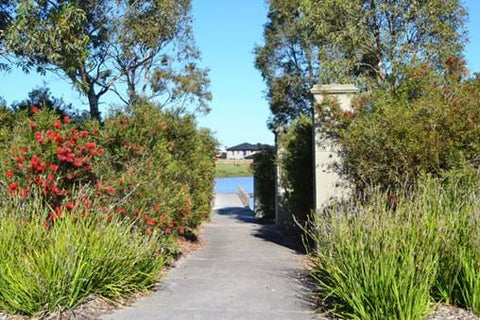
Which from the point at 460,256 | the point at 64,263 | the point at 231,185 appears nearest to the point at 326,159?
the point at 460,256

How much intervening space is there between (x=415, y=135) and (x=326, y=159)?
103 inches

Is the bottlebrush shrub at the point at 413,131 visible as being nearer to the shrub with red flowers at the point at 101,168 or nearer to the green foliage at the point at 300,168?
the green foliage at the point at 300,168

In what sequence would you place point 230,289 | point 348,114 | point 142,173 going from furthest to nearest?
point 348,114 < point 142,173 < point 230,289

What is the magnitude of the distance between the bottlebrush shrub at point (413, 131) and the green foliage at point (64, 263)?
4.01 meters

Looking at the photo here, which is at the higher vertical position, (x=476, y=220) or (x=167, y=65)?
(x=167, y=65)

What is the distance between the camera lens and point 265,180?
22.1 metres

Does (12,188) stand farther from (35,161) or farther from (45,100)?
(45,100)

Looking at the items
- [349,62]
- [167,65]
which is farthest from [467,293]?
[167,65]

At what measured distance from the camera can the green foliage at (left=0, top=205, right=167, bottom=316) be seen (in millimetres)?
5657

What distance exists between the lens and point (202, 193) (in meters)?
13.5

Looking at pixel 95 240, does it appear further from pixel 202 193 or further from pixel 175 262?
pixel 202 193

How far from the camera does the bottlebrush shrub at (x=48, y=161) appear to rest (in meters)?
7.32

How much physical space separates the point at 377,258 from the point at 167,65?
17.7 meters

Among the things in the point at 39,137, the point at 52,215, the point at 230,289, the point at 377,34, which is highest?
the point at 377,34
